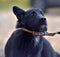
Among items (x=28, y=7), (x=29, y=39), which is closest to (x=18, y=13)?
(x=29, y=39)

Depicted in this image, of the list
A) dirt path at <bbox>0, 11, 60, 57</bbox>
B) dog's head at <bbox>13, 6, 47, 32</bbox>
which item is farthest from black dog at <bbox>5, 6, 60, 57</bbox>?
dirt path at <bbox>0, 11, 60, 57</bbox>

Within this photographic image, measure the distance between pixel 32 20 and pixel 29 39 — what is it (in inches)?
10.2

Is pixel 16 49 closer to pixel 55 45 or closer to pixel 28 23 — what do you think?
pixel 28 23

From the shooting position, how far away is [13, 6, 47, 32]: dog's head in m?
5.19

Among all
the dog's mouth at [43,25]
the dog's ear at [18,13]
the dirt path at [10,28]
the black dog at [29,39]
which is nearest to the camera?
the dog's mouth at [43,25]

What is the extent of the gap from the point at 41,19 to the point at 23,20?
311 millimetres

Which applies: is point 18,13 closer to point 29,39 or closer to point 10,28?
point 29,39

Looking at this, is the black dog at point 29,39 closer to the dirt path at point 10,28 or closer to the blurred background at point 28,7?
the dirt path at point 10,28

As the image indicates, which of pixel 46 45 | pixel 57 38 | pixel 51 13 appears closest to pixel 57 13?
pixel 51 13

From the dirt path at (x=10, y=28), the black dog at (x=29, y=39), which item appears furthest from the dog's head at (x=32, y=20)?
the dirt path at (x=10, y=28)

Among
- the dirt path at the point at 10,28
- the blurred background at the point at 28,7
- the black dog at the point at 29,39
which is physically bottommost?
the black dog at the point at 29,39

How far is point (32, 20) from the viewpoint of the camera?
533cm

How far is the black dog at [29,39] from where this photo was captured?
5258mm

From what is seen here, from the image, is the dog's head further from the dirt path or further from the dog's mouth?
the dirt path
